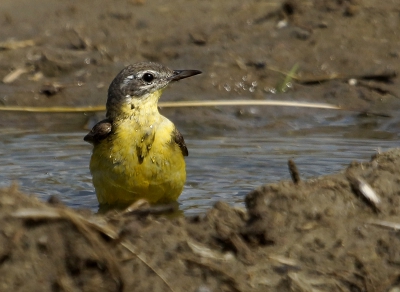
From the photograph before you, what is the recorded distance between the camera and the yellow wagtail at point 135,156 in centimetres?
847

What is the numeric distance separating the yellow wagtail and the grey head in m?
0.04

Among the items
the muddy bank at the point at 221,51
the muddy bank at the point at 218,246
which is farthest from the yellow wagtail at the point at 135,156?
the muddy bank at the point at 221,51

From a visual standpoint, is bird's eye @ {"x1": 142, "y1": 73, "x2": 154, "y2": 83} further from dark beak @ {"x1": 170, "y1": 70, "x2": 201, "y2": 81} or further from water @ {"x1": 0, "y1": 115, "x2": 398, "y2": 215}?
water @ {"x1": 0, "y1": 115, "x2": 398, "y2": 215}

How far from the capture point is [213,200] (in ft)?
30.1

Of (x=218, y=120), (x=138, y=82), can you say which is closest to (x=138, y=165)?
(x=138, y=82)

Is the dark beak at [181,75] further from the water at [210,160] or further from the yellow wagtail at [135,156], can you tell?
the water at [210,160]

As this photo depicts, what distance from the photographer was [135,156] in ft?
27.9

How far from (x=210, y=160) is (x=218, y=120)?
5.30 ft

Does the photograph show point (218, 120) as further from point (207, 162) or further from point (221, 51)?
point (221, 51)

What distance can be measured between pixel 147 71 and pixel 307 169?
7.02 ft

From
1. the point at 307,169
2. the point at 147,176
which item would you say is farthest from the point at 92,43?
the point at 147,176

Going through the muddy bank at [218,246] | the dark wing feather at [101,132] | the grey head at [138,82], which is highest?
the grey head at [138,82]

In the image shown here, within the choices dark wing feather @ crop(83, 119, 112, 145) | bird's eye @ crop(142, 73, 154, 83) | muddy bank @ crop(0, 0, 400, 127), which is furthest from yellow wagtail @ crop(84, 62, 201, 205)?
muddy bank @ crop(0, 0, 400, 127)

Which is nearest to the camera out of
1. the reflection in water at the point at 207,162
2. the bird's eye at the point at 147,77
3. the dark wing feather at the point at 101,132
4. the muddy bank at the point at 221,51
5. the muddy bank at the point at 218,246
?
the muddy bank at the point at 218,246
